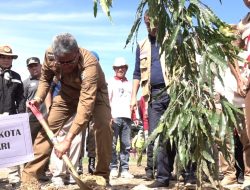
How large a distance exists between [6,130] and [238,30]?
2957 millimetres

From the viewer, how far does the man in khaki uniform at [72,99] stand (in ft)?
15.0

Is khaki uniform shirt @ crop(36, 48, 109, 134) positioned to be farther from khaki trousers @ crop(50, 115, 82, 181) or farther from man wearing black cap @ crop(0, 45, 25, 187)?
man wearing black cap @ crop(0, 45, 25, 187)

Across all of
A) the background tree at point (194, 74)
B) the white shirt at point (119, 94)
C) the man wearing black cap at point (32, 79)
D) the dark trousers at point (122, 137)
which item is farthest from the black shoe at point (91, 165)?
the background tree at point (194, 74)

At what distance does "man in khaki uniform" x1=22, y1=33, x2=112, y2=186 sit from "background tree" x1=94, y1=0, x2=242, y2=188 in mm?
1154

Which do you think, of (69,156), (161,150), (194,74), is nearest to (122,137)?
(69,156)

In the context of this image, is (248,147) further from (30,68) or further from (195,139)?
(30,68)

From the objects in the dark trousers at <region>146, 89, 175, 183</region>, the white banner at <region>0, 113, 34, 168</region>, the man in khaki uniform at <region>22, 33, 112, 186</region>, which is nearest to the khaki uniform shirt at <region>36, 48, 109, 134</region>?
the man in khaki uniform at <region>22, 33, 112, 186</region>

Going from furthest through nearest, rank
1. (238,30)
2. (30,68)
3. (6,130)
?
1. (30,68)
2. (6,130)
3. (238,30)

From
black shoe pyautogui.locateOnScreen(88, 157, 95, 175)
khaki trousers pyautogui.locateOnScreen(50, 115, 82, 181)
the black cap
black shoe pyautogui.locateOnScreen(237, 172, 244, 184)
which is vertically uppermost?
the black cap

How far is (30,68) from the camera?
746 cm

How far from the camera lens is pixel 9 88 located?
21.8 feet

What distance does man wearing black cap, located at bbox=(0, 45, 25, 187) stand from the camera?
6.59m

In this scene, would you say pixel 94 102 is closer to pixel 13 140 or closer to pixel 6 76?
pixel 13 140

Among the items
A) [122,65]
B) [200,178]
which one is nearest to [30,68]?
[122,65]
